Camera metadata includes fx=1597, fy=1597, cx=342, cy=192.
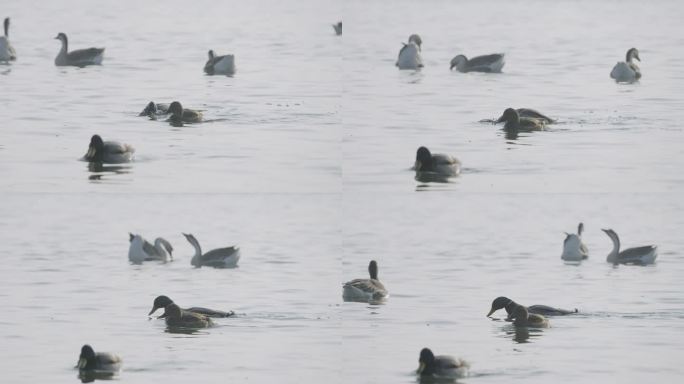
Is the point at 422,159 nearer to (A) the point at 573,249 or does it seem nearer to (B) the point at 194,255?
(A) the point at 573,249

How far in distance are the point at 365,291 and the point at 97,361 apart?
19.0 ft

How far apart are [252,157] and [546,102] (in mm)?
8266

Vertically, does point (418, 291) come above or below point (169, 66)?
below

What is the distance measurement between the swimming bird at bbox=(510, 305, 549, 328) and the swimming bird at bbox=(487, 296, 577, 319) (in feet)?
0.68

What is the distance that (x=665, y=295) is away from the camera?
73.5 ft

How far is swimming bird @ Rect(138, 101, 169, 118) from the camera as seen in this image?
2545 cm

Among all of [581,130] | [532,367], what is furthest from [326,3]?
[532,367]

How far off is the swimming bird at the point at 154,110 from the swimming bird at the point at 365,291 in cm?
473

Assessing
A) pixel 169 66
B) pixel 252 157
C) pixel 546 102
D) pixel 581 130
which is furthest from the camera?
pixel 169 66

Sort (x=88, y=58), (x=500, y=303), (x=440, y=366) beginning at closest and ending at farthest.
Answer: (x=440, y=366) < (x=500, y=303) < (x=88, y=58)

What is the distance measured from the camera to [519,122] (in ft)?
80.0

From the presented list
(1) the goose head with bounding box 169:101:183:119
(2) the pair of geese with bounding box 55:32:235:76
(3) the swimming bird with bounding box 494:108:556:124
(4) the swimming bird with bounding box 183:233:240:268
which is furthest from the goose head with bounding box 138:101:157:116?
(2) the pair of geese with bounding box 55:32:235:76

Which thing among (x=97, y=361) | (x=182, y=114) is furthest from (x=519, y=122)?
(x=97, y=361)

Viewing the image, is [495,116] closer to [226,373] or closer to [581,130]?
[581,130]
